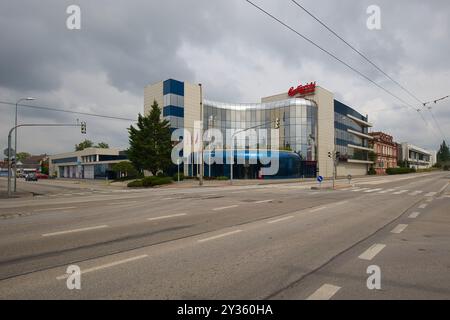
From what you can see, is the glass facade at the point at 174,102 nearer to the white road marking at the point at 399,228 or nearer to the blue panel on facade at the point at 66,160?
the blue panel on facade at the point at 66,160

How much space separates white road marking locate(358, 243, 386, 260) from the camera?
214 inches

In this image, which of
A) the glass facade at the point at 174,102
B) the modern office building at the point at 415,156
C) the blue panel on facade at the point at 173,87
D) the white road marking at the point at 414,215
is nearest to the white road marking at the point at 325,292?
the white road marking at the point at 414,215

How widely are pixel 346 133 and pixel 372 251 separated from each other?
7329cm

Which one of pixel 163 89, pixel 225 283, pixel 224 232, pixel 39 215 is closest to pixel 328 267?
pixel 225 283

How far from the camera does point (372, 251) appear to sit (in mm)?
5844

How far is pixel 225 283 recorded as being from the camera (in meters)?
4.14

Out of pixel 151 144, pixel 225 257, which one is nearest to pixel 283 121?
pixel 151 144

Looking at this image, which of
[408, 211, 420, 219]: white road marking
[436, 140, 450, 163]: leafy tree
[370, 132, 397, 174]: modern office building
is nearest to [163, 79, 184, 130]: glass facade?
[408, 211, 420, 219]: white road marking

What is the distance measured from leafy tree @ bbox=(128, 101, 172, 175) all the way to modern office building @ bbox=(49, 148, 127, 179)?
17151 mm

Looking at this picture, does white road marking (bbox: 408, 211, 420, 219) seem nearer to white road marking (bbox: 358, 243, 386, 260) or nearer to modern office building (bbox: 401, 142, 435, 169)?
white road marking (bbox: 358, 243, 386, 260)

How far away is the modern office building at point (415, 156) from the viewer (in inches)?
4801

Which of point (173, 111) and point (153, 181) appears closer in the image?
point (153, 181)

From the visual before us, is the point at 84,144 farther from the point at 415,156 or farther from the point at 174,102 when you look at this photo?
the point at 415,156

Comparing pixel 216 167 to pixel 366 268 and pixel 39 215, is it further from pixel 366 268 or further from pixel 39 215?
pixel 366 268
